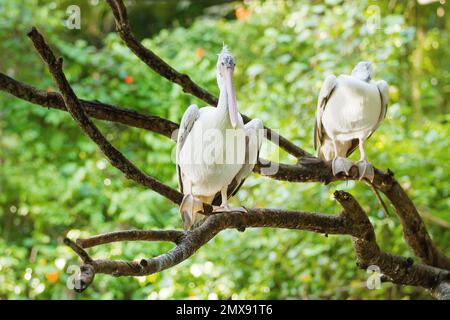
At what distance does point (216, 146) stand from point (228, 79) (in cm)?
27

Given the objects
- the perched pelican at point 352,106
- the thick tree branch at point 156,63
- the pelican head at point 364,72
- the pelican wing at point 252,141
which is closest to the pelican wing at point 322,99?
the perched pelican at point 352,106

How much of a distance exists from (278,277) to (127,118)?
2327 mm

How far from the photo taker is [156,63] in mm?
3213

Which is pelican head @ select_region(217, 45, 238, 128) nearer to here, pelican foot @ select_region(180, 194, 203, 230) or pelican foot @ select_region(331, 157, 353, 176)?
pelican foot @ select_region(180, 194, 203, 230)

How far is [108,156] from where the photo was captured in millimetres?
2572

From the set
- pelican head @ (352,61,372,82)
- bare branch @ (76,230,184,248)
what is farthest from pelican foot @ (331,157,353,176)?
bare branch @ (76,230,184,248)

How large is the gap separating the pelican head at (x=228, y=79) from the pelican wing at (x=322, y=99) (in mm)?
828

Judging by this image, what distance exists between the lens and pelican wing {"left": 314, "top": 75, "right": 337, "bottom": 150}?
346cm

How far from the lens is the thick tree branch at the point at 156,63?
2990mm

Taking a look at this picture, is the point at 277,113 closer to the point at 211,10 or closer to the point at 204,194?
the point at 204,194

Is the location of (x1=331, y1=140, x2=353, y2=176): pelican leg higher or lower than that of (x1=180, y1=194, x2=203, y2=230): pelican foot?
higher

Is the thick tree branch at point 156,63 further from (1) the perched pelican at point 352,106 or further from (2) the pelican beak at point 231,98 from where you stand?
(2) the pelican beak at point 231,98

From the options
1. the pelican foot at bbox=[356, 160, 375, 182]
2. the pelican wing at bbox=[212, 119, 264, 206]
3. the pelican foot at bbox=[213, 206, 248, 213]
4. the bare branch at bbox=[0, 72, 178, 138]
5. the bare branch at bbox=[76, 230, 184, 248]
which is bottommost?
the bare branch at bbox=[76, 230, 184, 248]

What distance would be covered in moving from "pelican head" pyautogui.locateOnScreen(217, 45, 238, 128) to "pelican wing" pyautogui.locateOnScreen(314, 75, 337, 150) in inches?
32.6
